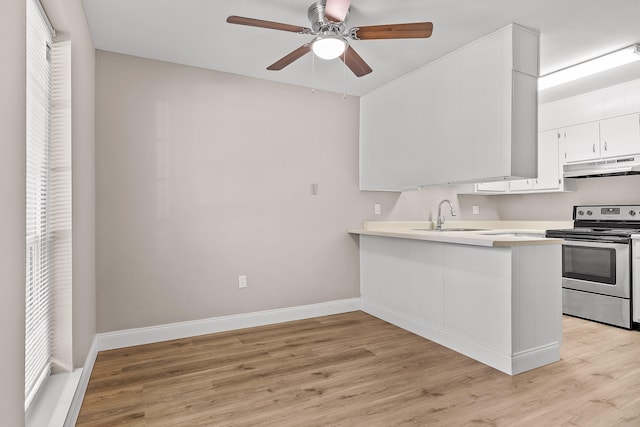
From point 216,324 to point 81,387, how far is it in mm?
1361

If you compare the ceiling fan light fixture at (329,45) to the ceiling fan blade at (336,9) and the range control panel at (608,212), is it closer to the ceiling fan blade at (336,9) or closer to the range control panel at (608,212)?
the ceiling fan blade at (336,9)

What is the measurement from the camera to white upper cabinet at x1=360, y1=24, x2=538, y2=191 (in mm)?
2781

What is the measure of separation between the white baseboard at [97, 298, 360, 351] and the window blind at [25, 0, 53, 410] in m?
1.11

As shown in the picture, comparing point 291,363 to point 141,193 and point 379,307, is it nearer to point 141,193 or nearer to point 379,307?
point 379,307

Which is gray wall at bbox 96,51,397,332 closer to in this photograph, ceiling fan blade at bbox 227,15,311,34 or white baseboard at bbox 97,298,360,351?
white baseboard at bbox 97,298,360,351

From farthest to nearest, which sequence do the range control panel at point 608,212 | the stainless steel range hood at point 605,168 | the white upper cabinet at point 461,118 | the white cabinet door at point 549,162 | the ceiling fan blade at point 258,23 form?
the white cabinet door at point 549,162 < the range control panel at point 608,212 < the stainless steel range hood at point 605,168 < the white upper cabinet at point 461,118 < the ceiling fan blade at point 258,23

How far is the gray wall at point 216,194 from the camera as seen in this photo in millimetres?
3115

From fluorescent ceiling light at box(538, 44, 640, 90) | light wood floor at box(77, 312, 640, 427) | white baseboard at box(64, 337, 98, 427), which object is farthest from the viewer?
fluorescent ceiling light at box(538, 44, 640, 90)

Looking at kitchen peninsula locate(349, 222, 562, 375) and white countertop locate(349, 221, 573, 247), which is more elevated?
white countertop locate(349, 221, 573, 247)

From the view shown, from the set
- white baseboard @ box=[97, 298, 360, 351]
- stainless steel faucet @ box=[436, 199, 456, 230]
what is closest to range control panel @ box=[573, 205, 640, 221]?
stainless steel faucet @ box=[436, 199, 456, 230]

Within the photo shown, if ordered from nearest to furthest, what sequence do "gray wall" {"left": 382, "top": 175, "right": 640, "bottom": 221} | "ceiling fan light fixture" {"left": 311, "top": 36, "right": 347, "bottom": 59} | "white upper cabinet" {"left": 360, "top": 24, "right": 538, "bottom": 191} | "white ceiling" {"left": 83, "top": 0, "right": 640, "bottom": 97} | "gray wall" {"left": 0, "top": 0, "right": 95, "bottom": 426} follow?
"gray wall" {"left": 0, "top": 0, "right": 95, "bottom": 426}
"ceiling fan light fixture" {"left": 311, "top": 36, "right": 347, "bottom": 59}
"white ceiling" {"left": 83, "top": 0, "right": 640, "bottom": 97}
"white upper cabinet" {"left": 360, "top": 24, "right": 538, "bottom": 191}
"gray wall" {"left": 382, "top": 175, "right": 640, "bottom": 221}

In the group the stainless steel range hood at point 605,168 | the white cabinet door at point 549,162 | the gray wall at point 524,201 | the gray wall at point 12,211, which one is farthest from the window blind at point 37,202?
the white cabinet door at point 549,162

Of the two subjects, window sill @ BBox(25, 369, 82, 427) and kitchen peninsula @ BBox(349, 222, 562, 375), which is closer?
window sill @ BBox(25, 369, 82, 427)

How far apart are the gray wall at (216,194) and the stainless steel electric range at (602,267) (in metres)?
2.24
